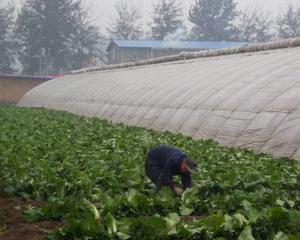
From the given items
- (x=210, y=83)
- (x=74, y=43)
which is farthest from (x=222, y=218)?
(x=74, y=43)

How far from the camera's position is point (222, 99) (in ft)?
53.4

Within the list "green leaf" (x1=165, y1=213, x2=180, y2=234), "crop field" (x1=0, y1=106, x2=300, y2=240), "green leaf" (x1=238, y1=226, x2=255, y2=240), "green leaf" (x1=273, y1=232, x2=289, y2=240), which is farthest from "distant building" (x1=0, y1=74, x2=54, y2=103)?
"green leaf" (x1=273, y1=232, x2=289, y2=240)

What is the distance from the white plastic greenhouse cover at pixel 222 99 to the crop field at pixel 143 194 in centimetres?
112

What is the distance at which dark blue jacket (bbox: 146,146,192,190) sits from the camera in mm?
6977

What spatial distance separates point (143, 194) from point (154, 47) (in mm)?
61789

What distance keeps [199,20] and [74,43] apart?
21366 mm

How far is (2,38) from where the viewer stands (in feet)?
259

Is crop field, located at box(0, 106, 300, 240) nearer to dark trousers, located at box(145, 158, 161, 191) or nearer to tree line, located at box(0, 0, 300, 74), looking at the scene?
dark trousers, located at box(145, 158, 161, 191)

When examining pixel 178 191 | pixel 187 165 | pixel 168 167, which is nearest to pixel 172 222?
pixel 187 165

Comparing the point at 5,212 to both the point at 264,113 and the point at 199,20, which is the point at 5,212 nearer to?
the point at 264,113

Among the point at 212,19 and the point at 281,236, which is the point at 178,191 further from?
the point at 212,19

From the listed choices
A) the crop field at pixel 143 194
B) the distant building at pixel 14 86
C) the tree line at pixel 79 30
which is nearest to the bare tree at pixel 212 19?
the tree line at pixel 79 30

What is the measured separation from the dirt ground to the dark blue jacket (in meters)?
1.66

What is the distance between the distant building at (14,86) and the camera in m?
57.2
